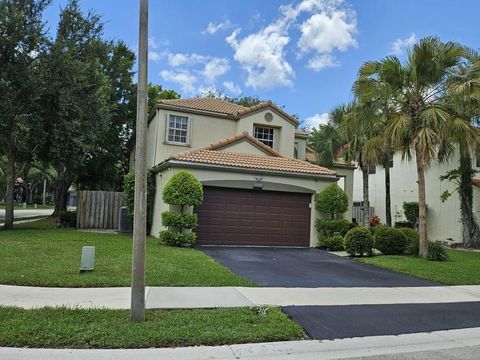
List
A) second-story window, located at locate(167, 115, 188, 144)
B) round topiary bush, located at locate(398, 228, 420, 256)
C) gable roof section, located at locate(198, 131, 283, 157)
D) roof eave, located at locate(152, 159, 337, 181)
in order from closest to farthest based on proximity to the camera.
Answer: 1. round topiary bush, located at locate(398, 228, 420, 256)
2. roof eave, located at locate(152, 159, 337, 181)
3. gable roof section, located at locate(198, 131, 283, 157)
4. second-story window, located at locate(167, 115, 188, 144)

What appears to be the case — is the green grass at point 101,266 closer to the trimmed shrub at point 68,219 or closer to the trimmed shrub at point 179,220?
the trimmed shrub at point 179,220

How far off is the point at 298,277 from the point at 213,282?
8.05ft

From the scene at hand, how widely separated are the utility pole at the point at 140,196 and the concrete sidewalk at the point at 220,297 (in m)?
0.94

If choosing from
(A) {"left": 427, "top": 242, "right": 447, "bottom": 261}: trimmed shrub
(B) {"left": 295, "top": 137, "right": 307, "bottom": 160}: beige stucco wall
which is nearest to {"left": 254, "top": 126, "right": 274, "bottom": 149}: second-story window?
(B) {"left": 295, "top": 137, "right": 307, "bottom": 160}: beige stucco wall

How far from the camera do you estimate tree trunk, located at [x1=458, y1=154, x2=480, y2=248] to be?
20.8 meters

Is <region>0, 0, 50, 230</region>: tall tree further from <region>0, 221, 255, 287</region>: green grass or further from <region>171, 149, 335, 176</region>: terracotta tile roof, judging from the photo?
<region>171, 149, 335, 176</region>: terracotta tile roof

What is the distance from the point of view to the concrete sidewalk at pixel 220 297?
6.84 m

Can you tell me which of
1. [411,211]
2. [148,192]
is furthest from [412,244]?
[148,192]

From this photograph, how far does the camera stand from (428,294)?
897 cm

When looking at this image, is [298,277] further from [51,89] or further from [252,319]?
[51,89]

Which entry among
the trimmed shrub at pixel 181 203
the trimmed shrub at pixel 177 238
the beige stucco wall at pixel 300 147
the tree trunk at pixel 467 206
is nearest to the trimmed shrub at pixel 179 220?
the trimmed shrub at pixel 181 203

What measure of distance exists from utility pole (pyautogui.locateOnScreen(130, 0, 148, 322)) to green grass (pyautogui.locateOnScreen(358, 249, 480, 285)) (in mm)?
8032

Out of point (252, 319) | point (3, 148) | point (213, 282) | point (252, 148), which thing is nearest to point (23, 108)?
point (3, 148)

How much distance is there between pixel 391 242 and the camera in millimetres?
14734
